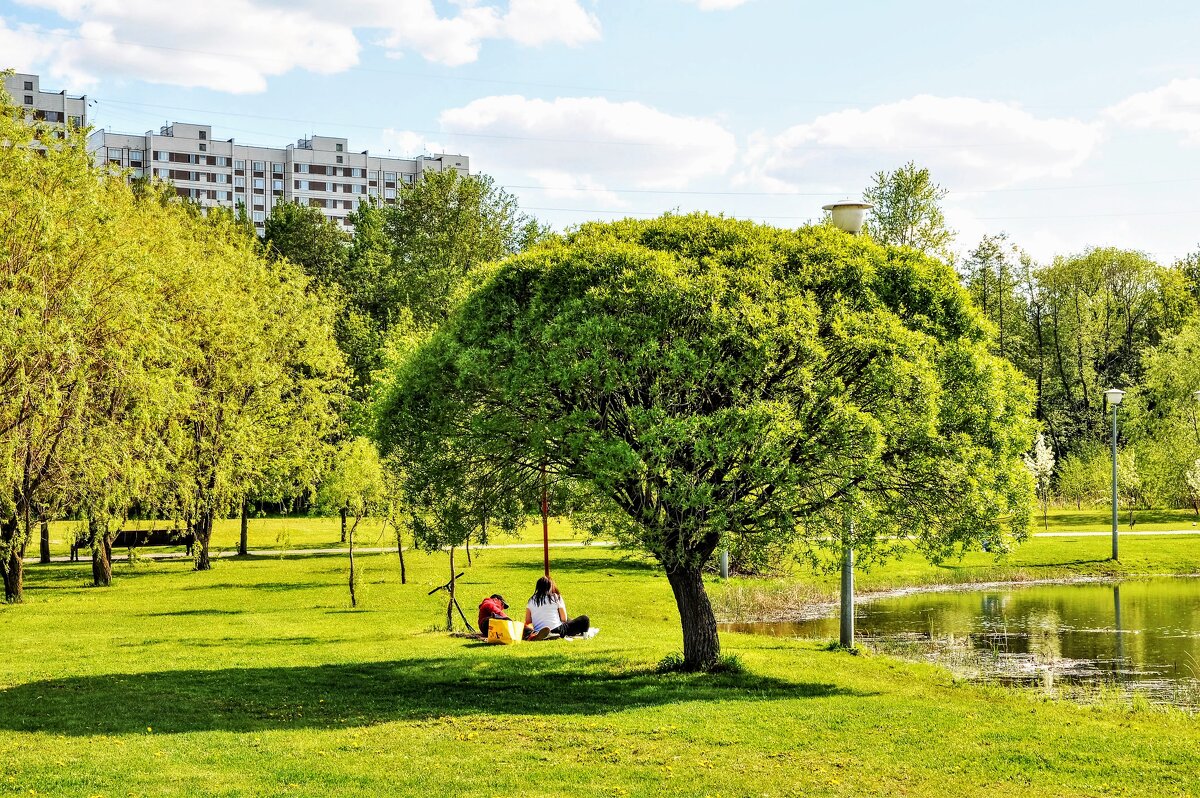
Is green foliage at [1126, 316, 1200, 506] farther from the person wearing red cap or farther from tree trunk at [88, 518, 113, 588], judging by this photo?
tree trunk at [88, 518, 113, 588]

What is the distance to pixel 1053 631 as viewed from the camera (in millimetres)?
26547

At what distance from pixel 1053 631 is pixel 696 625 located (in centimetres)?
1214

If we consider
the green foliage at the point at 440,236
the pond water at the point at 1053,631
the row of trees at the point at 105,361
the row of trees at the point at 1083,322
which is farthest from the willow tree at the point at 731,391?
the row of trees at the point at 1083,322

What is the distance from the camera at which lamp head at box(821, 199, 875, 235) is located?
20219 mm

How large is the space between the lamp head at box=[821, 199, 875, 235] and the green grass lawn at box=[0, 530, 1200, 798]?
8.04 m

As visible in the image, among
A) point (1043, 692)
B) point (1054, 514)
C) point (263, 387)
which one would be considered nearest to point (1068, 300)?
point (1054, 514)

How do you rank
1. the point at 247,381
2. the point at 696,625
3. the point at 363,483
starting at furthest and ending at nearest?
1. the point at 247,381
2. the point at 363,483
3. the point at 696,625

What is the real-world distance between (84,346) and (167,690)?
38.6 ft

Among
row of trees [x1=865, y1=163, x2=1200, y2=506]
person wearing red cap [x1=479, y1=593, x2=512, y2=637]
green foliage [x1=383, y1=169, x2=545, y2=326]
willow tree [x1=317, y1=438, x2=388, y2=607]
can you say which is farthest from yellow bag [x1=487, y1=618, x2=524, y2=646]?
row of trees [x1=865, y1=163, x2=1200, y2=506]

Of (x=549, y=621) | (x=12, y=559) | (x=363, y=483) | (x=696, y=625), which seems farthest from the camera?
(x=363, y=483)

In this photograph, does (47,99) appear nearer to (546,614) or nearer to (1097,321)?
(1097,321)

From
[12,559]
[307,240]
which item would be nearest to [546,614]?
[12,559]

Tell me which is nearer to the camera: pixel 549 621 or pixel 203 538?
pixel 549 621

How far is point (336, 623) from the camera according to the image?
2631cm
